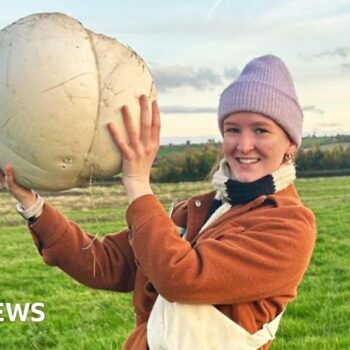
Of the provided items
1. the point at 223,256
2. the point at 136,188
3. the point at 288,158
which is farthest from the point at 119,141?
the point at 288,158

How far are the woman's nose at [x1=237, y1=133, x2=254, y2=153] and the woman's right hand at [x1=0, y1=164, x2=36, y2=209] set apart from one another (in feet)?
3.08

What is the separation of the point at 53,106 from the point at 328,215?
18.2 meters

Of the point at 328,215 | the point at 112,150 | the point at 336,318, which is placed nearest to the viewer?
the point at 112,150

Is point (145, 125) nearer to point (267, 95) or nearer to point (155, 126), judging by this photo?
point (155, 126)

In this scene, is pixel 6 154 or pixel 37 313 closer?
pixel 6 154

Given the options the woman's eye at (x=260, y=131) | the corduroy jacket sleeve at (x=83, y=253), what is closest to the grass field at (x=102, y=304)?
the corduroy jacket sleeve at (x=83, y=253)

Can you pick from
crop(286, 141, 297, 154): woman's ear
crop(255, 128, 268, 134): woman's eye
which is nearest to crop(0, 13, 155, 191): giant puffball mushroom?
crop(255, 128, 268, 134): woman's eye

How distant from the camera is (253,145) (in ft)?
10.9

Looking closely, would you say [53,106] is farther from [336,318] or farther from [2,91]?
[336,318]

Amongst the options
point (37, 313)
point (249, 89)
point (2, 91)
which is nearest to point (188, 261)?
point (249, 89)

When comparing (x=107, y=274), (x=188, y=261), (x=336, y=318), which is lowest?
(x=336, y=318)

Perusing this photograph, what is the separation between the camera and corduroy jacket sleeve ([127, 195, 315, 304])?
10.2 feet

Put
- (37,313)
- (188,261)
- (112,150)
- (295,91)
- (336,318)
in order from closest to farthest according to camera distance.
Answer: (188,261)
(112,150)
(295,91)
(336,318)
(37,313)

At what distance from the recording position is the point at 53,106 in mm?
3236
